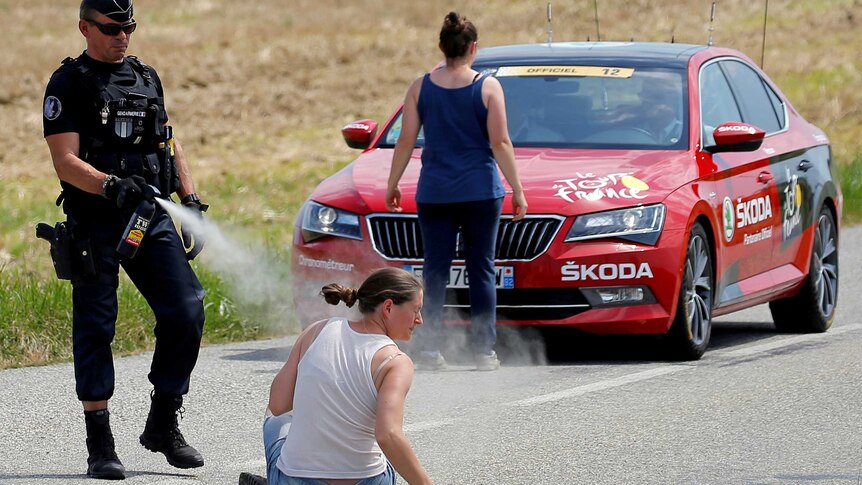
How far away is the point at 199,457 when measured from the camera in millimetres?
6227

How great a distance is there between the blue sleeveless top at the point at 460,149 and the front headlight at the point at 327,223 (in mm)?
571

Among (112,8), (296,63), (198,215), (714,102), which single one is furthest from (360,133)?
(296,63)

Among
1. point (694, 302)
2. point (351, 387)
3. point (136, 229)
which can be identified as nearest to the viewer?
point (351, 387)

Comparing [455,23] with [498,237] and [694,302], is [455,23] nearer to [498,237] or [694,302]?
[498,237]

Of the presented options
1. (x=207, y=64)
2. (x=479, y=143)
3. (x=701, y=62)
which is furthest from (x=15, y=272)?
(x=207, y=64)

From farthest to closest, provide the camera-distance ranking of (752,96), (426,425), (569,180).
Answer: (752,96), (569,180), (426,425)

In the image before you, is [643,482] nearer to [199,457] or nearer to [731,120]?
[199,457]

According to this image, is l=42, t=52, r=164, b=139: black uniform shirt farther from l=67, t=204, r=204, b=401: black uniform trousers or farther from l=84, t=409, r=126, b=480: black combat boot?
l=84, t=409, r=126, b=480: black combat boot

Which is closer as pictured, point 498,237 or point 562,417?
point 562,417

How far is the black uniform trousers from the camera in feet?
20.0

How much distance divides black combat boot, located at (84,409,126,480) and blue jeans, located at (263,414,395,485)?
1.45 meters

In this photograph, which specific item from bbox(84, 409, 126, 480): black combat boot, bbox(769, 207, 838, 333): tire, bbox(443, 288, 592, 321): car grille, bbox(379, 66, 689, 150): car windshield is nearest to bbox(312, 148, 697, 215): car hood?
bbox(379, 66, 689, 150): car windshield

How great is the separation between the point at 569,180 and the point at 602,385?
4.00 feet

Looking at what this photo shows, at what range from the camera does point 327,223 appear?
8.84 meters
